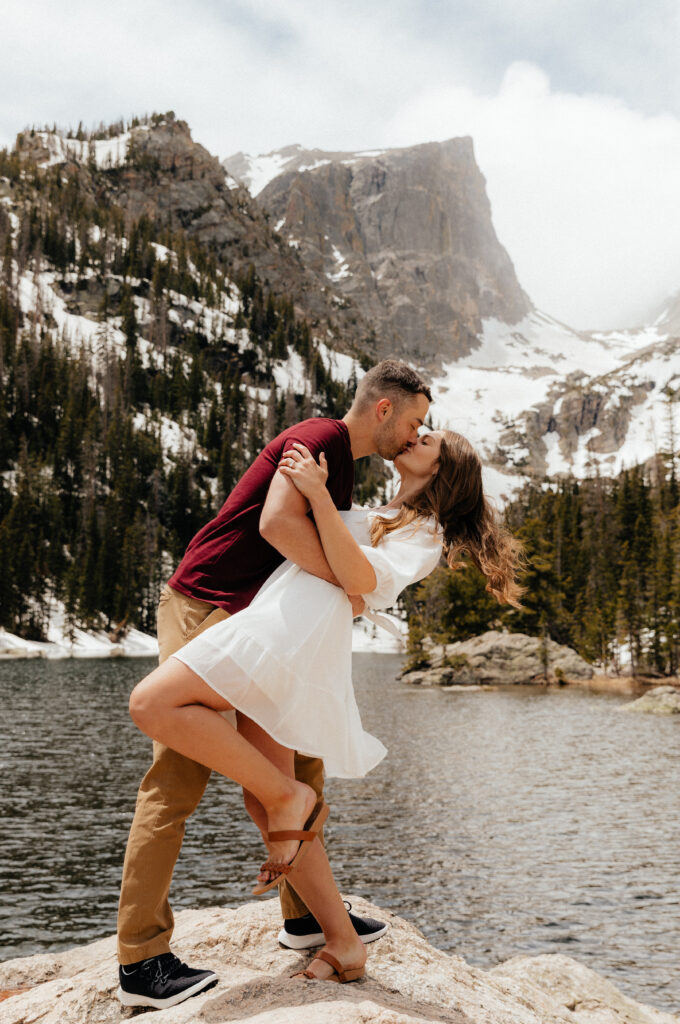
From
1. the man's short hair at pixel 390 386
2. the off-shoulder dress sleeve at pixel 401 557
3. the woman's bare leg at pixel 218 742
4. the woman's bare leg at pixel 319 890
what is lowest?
the woman's bare leg at pixel 319 890

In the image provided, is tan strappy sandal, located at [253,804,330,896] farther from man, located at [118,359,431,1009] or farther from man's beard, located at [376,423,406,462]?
man's beard, located at [376,423,406,462]

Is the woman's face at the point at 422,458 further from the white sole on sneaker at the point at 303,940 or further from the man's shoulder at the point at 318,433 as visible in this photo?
the white sole on sneaker at the point at 303,940

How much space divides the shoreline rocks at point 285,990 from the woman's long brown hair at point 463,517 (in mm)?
1790

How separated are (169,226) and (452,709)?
130 meters

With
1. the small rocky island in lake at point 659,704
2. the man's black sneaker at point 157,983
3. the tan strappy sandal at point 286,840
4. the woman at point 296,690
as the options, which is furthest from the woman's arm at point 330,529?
the small rocky island in lake at point 659,704

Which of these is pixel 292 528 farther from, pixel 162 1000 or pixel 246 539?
pixel 162 1000

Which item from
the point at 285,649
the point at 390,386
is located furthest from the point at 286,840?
the point at 390,386

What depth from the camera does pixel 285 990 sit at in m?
3.28

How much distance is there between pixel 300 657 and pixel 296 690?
136 mm

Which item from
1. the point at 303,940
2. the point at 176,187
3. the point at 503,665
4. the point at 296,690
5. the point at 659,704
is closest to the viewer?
the point at 296,690

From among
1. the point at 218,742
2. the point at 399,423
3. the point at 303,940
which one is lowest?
the point at 303,940

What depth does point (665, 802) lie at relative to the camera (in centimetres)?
1639

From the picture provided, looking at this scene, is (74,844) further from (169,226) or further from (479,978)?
(169,226)

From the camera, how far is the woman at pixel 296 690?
122 inches
